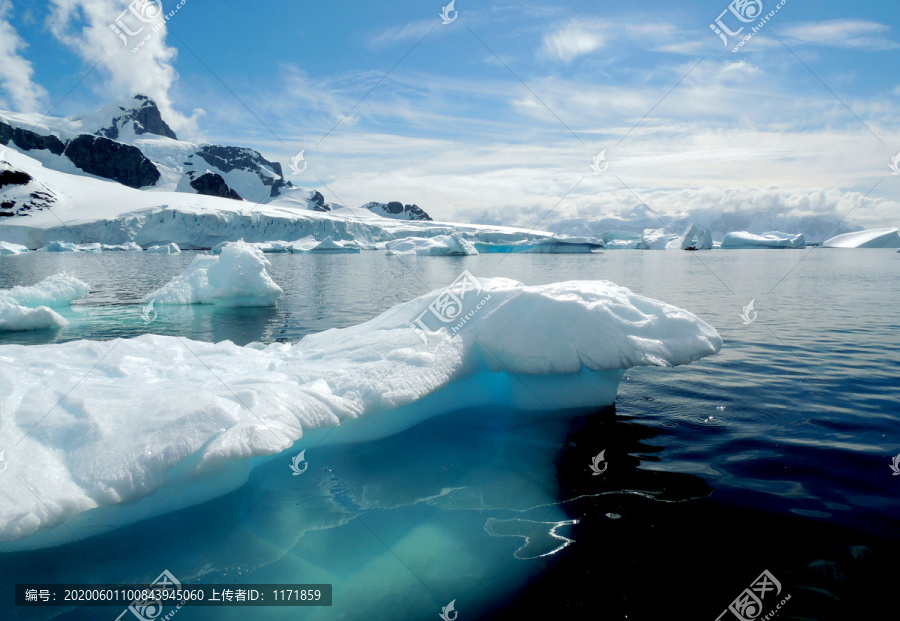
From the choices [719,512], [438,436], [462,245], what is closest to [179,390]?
[438,436]

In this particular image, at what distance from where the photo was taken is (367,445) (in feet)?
13.8


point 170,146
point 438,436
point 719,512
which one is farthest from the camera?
point 170,146

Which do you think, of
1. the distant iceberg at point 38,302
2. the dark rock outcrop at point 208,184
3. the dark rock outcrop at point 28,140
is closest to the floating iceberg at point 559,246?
the distant iceberg at point 38,302

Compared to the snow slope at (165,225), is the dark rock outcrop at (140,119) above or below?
above

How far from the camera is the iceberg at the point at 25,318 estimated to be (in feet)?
31.3

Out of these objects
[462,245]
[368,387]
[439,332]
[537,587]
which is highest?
[462,245]

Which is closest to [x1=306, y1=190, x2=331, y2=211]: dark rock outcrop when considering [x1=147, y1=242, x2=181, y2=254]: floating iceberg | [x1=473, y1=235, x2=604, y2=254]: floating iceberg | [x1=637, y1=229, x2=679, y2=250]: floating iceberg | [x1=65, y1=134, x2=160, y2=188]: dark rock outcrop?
[x1=65, y1=134, x2=160, y2=188]: dark rock outcrop

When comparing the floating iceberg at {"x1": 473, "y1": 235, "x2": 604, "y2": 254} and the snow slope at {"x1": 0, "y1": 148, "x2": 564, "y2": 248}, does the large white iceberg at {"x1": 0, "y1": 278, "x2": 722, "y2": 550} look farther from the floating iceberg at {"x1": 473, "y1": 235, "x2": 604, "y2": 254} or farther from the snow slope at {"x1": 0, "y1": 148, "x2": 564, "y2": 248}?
the snow slope at {"x1": 0, "y1": 148, "x2": 564, "y2": 248}

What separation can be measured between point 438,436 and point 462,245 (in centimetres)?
3779

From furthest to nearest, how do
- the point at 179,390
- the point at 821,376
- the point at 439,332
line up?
1. the point at 821,376
2. the point at 439,332
3. the point at 179,390

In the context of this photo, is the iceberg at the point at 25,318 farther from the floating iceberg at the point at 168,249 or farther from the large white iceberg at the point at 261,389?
the floating iceberg at the point at 168,249

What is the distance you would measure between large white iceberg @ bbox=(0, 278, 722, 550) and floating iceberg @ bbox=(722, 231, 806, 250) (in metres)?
64.5

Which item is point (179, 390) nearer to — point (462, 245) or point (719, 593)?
point (719, 593)

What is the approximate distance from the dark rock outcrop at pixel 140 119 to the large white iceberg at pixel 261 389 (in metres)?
156
